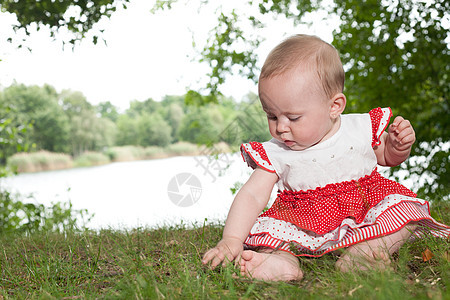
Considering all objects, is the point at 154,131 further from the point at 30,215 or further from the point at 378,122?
the point at 378,122

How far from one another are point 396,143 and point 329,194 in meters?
0.36

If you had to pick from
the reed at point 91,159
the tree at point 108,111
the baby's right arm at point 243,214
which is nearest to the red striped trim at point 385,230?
the baby's right arm at point 243,214

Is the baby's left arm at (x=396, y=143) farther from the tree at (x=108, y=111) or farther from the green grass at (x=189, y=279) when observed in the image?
the tree at (x=108, y=111)

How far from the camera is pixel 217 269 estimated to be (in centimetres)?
148

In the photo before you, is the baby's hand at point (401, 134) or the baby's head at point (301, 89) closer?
the baby's head at point (301, 89)

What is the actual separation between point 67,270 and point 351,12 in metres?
3.50

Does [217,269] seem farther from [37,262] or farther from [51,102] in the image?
[51,102]

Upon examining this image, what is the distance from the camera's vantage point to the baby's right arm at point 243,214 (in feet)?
4.96

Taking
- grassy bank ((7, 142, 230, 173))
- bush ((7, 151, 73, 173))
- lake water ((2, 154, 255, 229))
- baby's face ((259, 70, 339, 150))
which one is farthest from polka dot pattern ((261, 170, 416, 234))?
bush ((7, 151, 73, 173))

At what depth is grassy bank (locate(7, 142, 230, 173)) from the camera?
9.18 m

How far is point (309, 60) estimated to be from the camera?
5.17 feet

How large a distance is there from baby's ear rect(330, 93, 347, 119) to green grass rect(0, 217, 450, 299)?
1.91 feet

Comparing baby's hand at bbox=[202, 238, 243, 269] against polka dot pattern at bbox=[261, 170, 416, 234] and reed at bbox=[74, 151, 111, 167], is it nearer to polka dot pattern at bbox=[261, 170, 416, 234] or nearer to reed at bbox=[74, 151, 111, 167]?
polka dot pattern at bbox=[261, 170, 416, 234]

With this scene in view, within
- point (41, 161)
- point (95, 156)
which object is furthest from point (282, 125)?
point (95, 156)
